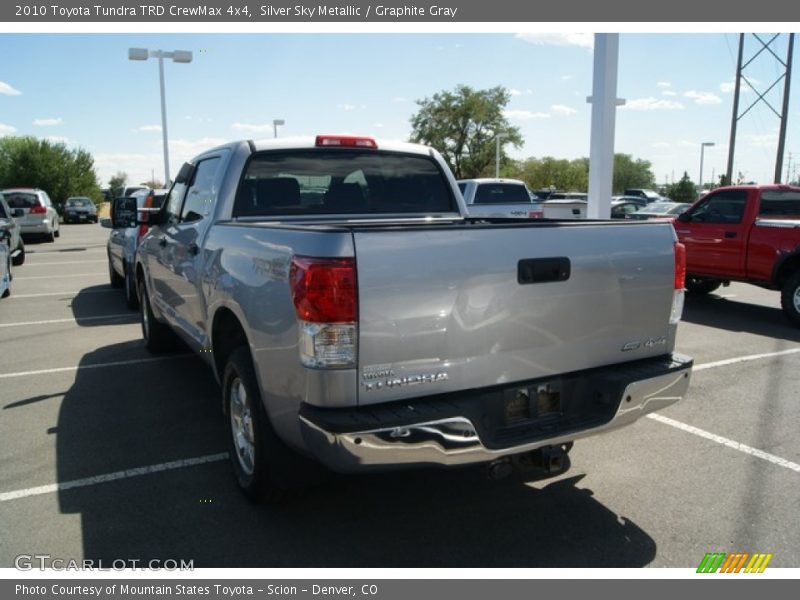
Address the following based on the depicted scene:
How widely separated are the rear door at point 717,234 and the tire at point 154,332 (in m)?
→ 7.81

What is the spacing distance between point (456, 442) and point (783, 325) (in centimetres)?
779

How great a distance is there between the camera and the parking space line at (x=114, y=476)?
152 inches

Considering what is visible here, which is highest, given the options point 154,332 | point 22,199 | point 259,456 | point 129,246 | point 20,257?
point 22,199

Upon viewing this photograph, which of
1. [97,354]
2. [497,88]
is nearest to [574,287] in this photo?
[97,354]

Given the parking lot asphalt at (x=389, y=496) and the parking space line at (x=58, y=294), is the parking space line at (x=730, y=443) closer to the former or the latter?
the parking lot asphalt at (x=389, y=496)

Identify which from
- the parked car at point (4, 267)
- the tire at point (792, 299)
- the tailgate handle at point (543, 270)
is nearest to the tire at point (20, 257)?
the parked car at point (4, 267)

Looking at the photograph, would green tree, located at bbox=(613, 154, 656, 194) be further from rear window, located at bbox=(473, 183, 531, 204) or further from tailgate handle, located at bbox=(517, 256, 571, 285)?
tailgate handle, located at bbox=(517, 256, 571, 285)

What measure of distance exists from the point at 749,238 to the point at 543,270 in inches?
306

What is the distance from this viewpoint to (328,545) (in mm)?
3277

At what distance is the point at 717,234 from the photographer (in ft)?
32.8

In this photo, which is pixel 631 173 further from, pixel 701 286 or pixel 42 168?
pixel 701 286

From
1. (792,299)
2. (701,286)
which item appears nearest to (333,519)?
(792,299)

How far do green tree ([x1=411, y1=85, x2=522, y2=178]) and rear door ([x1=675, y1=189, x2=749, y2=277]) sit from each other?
4814 cm

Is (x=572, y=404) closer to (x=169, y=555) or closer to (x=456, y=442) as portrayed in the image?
(x=456, y=442)
